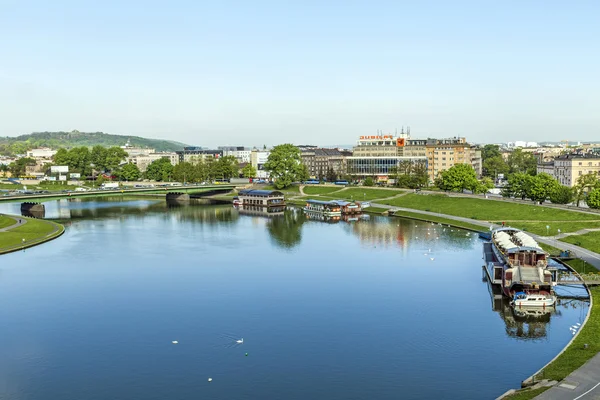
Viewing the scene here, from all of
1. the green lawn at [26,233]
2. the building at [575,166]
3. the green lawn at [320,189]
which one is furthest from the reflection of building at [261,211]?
the building at [575,166]

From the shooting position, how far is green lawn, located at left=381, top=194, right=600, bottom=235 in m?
98.3

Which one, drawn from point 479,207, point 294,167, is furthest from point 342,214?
point 294,167

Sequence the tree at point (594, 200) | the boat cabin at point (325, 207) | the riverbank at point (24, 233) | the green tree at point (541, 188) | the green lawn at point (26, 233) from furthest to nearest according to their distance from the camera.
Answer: the boat cabin at point (325, 207) → the green tree at point (541, 188) → the tree at point (594, 200) → the green lawn at point (26, 233) → the riverbank at point (24, 233)

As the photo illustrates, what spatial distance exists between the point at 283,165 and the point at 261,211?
4117cm

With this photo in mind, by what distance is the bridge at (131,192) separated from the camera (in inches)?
5438

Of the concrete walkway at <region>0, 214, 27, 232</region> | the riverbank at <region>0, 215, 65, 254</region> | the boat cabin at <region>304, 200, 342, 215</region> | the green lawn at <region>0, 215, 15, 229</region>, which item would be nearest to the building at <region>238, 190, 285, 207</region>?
the boat cabin at <region>304, 200, 342, 215</region>

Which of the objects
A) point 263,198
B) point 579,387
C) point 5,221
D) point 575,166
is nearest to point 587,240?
point 579,387

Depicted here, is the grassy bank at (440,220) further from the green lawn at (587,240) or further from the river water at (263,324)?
the green lawn at (587,240)

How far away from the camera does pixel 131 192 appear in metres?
157

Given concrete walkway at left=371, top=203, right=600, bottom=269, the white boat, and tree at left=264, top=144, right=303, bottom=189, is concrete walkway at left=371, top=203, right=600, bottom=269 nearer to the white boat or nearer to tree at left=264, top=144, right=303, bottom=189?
the white boat

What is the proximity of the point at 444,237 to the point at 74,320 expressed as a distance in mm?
63860

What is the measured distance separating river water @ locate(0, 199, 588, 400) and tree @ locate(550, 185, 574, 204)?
1447 inches

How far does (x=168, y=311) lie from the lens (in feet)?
192

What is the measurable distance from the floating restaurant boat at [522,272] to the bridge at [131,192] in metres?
105
